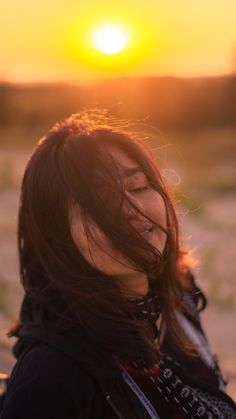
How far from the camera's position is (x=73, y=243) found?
5.07 feet

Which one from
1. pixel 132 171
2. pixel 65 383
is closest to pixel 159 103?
pixel 132 171

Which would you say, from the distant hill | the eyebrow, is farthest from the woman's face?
the distant hill

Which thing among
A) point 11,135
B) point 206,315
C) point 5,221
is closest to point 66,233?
point 206,315

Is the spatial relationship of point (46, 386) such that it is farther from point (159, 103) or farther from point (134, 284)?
point (159, 103)

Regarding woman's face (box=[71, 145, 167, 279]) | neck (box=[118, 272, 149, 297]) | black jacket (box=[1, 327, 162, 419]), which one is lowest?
black jacket (box=[1, 327, 162, 419])

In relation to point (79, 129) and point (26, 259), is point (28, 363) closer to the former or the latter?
point (26, 259)

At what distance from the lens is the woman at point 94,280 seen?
1438 mm

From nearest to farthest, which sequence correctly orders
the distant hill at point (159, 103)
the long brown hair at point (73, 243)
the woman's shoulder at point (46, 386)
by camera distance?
1. the woman's shoulder at point (46, 386)
2. the long brown hair at point (73, 243)
3. the distant hill at point (159, 103)

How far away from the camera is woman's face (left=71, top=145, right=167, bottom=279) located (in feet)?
5.00

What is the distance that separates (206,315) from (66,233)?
12.7ft

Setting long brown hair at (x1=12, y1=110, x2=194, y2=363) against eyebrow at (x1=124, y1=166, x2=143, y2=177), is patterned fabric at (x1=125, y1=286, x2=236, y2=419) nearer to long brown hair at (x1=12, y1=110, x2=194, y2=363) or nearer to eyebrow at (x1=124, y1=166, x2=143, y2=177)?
long brown hair at (x1=12, y1=110, x2=194, y2=363)

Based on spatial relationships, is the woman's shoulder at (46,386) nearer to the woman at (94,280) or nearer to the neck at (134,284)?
the woman at (94,280)

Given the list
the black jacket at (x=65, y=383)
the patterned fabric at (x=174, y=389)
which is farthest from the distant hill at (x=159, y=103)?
the black jacket at (x=65, y=383)

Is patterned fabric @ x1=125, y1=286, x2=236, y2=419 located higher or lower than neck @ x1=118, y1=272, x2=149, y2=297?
lower
